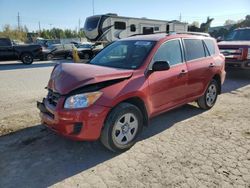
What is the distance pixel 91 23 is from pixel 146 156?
16.7 m

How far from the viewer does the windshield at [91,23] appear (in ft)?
61.2

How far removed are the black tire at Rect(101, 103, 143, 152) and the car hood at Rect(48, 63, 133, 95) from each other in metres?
0.49

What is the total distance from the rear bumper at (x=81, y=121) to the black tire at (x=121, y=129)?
4.7 inches

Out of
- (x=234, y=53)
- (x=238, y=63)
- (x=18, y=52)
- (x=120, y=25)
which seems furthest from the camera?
(x=120, y=25)

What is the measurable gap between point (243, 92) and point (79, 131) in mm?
6210

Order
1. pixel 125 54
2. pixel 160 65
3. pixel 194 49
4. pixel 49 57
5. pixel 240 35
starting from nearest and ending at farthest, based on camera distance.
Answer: pixel 160 65
pixel 125 54
pixel 194 49
pixel 240 35
pixel 49 57

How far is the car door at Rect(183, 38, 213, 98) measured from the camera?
17.1 feet

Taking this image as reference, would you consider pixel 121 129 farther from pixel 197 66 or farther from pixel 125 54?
pixel 197 66

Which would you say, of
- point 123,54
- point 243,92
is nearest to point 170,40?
point 123,54

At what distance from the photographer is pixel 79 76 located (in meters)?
3.78

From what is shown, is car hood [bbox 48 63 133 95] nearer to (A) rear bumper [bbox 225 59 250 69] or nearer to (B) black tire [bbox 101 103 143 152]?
(B) black tire [bbox 101 103 143 152]

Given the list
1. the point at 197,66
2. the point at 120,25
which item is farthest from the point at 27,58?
the point at 197,66

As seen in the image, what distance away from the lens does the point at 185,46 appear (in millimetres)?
5180

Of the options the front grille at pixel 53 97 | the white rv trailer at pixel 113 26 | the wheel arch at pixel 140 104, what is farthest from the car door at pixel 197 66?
the white rv trailer at pixel 113 26
